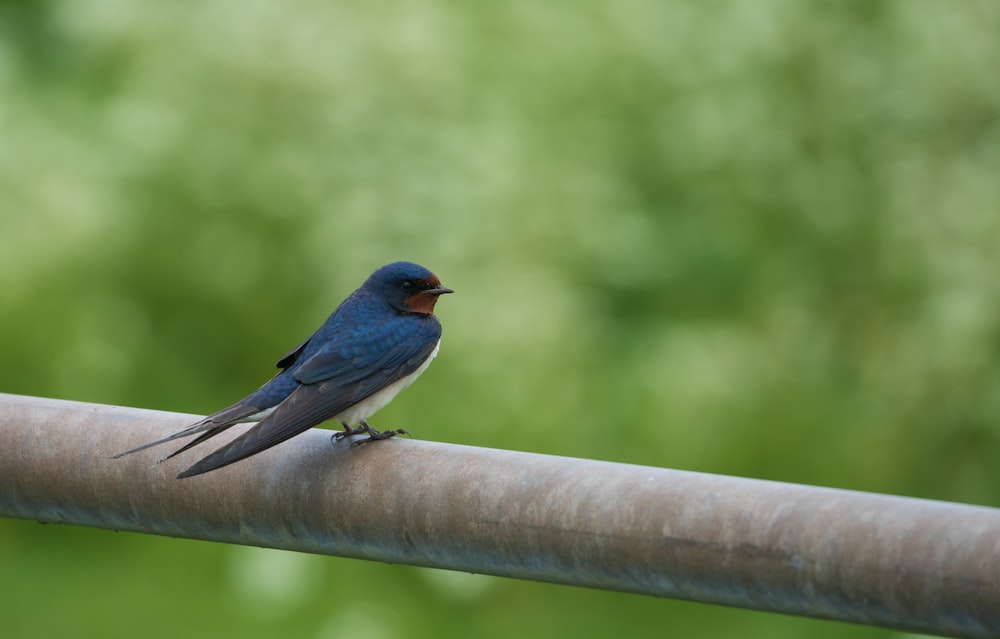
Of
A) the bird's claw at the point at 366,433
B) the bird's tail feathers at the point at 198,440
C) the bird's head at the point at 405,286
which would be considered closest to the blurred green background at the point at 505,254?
the bird's head at the point at 405,286

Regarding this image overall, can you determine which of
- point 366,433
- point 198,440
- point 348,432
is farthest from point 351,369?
point 198,440

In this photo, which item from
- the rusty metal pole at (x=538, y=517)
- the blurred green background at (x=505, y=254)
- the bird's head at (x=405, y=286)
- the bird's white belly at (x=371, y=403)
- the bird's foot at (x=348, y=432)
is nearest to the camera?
the rusty metal pole at (x=538, y=517)

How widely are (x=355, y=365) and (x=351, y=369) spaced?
0.5 inches

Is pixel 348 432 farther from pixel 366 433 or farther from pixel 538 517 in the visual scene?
pixel 538 517

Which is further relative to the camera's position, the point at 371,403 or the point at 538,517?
the point at 371,403

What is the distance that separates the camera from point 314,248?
174 inches

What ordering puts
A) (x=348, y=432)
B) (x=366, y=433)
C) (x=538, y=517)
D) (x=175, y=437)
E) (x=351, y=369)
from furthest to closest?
(x=351, y=369)
(x=366, y=433)
(x=348, y=432)
(x=175, y=437)
(x=538, y=517)

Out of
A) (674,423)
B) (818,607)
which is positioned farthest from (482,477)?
(674,423)

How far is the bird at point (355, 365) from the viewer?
2.01 meters

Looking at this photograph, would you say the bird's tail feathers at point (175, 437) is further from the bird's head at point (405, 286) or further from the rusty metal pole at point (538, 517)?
the bird's head at point (405, 286)

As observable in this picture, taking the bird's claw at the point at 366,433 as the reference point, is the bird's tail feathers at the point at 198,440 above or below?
above

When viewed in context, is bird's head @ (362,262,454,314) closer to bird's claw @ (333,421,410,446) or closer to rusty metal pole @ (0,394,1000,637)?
bird's claw @ (333,421,410,446)

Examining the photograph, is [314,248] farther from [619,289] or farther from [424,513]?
[424,513]

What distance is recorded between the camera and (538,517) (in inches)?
61.2
